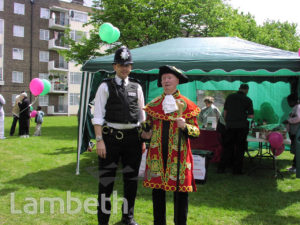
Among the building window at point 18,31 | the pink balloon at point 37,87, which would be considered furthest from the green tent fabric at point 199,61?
the building window at point 18,31

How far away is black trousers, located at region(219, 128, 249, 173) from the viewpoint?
607cm

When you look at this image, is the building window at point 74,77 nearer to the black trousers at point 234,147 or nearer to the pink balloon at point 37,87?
the pink balloon at point 37,87

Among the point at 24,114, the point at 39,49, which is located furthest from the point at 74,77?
the point at 24,114

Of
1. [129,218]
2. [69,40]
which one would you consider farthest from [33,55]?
[129,218]

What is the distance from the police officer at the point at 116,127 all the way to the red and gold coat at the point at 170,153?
1.24ft

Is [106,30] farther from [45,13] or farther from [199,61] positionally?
[45,13]

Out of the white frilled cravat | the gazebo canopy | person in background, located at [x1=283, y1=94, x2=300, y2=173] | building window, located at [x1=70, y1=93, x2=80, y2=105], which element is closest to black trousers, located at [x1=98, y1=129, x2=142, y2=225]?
the white frilled cravat

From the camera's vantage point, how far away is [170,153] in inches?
109

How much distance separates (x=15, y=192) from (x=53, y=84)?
33869mm

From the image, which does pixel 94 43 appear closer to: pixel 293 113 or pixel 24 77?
pixel 293 113

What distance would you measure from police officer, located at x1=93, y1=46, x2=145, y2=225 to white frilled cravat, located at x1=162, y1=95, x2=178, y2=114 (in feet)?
1.76

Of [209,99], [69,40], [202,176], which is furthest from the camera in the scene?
[69,40]

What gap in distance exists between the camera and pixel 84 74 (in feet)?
19.1

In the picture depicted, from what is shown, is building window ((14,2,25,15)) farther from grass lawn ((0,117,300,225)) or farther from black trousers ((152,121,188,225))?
black trousers ((152,121,188,225))
